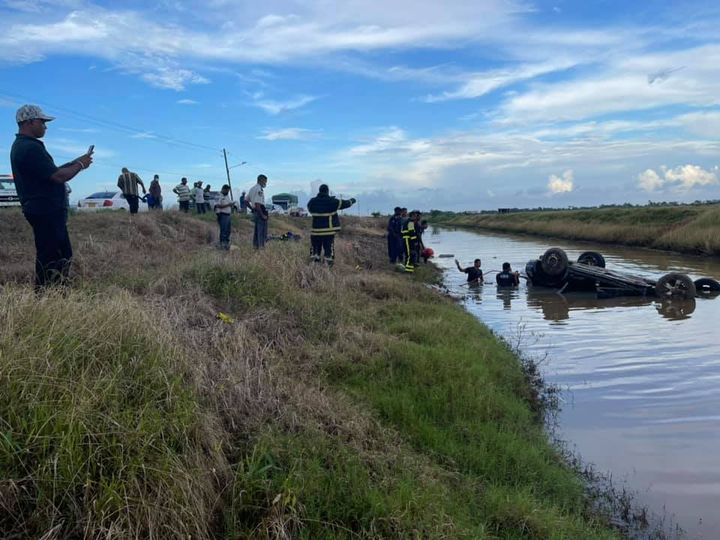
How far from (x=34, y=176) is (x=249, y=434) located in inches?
131

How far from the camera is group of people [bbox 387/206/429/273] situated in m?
17.2

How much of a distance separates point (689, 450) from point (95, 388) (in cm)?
563

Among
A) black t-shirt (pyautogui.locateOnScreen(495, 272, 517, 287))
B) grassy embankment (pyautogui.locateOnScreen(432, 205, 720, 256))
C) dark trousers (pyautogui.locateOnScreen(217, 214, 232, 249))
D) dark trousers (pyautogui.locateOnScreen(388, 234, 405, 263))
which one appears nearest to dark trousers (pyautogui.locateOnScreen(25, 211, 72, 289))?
dark trousers (pyautogui.locateOnScreen(217, 214, 232, 249))

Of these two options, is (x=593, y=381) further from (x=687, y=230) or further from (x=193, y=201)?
(x=687, y=230)

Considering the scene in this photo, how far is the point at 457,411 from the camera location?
5.54 m

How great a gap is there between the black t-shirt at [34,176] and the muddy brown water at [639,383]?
5.69 meters

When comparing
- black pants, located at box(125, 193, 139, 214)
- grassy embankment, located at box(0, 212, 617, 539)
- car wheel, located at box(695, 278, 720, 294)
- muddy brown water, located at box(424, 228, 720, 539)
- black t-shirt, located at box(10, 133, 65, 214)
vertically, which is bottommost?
muddy brown water, located at box(424, 228, 720, 539)

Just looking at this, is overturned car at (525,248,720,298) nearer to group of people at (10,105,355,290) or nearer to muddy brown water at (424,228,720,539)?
muddy brown water at (424,228,720,539)

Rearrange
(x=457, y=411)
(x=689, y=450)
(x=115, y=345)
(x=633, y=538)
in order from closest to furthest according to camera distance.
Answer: (x=115, y=345) < (x=633, y=538) < (x=457, y=411) < (x=689, y=450)

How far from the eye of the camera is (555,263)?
668 inches

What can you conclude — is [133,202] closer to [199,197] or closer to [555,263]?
[199,197]

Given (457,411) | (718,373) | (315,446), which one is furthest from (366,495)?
(718,373)

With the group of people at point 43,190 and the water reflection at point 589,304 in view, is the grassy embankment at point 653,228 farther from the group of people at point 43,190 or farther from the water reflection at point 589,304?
the group of people at point 43,190

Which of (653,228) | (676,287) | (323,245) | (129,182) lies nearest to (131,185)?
(129,182)
